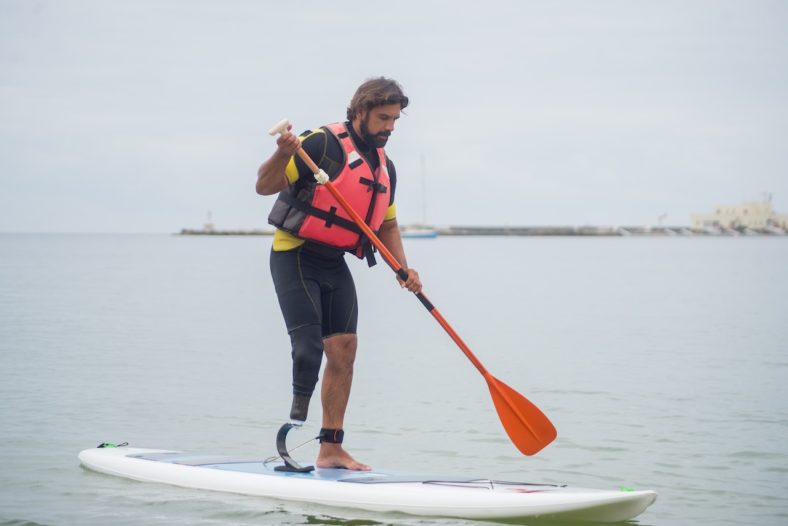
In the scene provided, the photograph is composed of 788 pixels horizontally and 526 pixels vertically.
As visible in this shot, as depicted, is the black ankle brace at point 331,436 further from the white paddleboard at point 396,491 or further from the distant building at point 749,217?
the distant building at point 749,217

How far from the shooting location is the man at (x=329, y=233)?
18.9ft

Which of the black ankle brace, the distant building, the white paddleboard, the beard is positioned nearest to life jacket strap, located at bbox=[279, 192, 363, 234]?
the beard

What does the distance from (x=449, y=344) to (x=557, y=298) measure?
14071mm

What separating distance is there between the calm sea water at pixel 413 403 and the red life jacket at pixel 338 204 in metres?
1.66

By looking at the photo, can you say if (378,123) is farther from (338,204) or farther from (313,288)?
(313,288)

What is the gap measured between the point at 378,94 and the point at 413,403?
18.9 feet

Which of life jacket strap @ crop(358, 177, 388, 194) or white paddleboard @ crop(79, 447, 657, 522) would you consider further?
life jacket strap @ crop(358, 177, 388, 194)

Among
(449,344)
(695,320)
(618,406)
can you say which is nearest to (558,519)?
(618,406)

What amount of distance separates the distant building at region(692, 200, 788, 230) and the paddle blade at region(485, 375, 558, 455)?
166 m

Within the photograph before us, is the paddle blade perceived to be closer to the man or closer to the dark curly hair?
the man

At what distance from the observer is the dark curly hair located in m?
5.75

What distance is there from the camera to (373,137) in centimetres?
588

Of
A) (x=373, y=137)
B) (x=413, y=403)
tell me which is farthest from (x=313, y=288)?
(x=413, y=403)

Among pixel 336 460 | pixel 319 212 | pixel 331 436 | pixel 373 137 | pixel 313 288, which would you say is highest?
pixel 373 137
